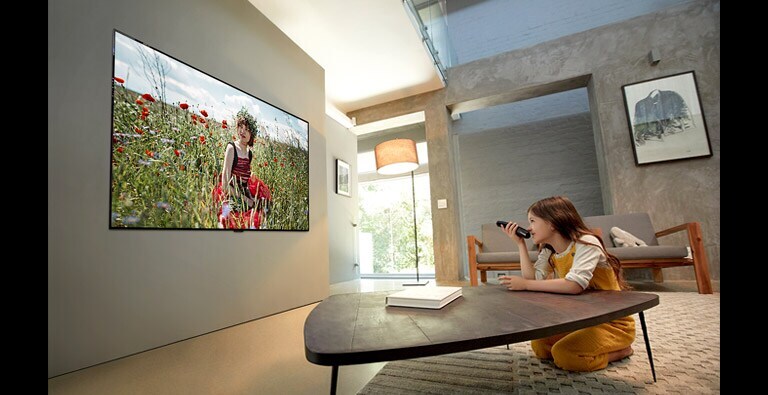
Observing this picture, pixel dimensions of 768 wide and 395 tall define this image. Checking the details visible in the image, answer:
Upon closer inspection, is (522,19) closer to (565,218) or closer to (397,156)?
(397,156)

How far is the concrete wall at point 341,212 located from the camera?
4.95 metres

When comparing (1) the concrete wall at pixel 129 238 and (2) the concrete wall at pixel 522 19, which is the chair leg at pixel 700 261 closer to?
(2) the concrete wall at pixel 522 19

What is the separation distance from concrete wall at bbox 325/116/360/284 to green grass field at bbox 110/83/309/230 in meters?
2.27

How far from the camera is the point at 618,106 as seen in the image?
158 inches

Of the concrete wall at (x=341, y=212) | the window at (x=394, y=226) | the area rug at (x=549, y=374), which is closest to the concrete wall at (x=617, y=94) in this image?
the concrete wall at (x=341, y=212)

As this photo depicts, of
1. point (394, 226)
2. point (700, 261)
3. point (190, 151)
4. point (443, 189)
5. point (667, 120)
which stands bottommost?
point (700, 261)

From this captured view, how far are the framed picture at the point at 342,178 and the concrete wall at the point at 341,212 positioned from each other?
2.2 inches

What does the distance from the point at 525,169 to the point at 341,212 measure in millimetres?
2955

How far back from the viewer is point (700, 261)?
115 inches

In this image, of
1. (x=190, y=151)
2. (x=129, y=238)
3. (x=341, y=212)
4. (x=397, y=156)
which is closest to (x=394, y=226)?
(x=341, y=212)

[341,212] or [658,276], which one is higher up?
[341,212]

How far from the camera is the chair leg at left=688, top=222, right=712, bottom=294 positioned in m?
2.89

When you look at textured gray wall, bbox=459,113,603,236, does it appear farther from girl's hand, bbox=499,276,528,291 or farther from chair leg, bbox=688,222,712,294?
girl's hand, bbox=499,276,528,291
